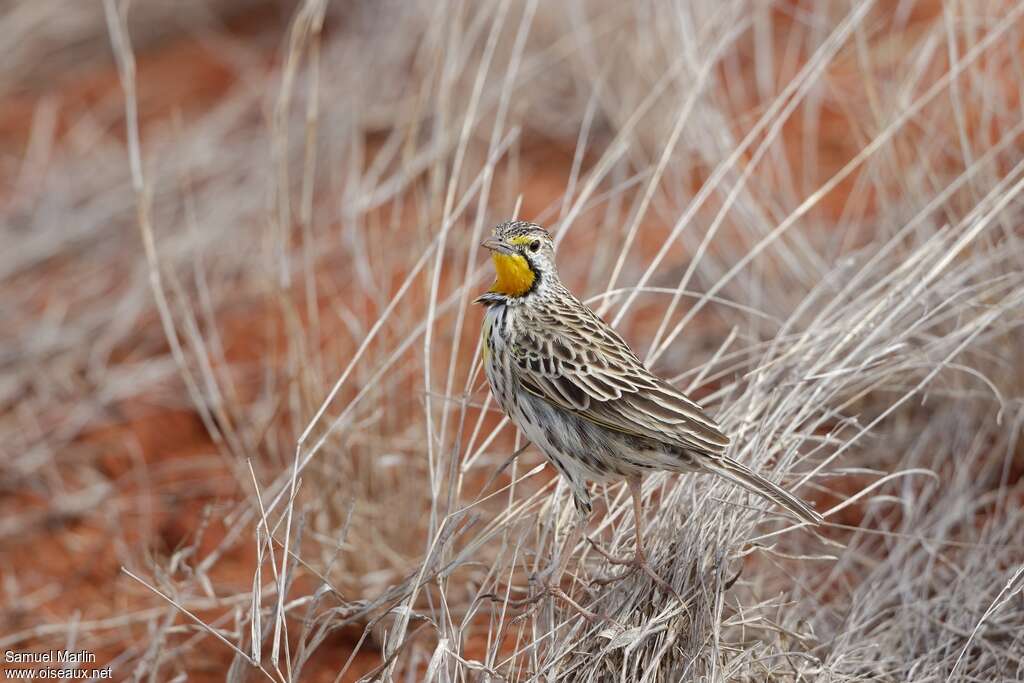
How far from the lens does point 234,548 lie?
542 cm

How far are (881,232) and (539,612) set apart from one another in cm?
252

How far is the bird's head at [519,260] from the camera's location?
142 inches

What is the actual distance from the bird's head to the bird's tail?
2.51 feet

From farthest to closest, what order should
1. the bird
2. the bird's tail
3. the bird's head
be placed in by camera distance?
the bird's head
the bird
the bird's tail

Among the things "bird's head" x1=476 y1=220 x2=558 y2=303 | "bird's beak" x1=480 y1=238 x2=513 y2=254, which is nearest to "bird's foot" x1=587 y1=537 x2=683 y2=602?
"bird's head" x1=476 y1=220 x2=558 y2=303

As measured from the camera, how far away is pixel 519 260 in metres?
3.66

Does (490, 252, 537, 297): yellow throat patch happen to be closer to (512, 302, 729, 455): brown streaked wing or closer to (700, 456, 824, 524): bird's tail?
(512, 302, 729, 455): brown streaked wing

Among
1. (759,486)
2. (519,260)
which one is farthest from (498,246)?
(759,486)

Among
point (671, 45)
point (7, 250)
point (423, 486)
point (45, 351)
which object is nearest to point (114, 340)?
point (45, 351)

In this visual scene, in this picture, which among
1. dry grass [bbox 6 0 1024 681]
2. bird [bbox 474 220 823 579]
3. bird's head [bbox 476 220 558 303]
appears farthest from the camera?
dry grass [bbox 6 0 1024 681]

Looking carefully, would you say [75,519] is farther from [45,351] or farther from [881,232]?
[881,232]

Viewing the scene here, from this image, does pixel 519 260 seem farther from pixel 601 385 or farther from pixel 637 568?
pixel 637 568

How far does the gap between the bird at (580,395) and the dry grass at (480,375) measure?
0.66 feet

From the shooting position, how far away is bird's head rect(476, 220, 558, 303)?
3.62 meters
